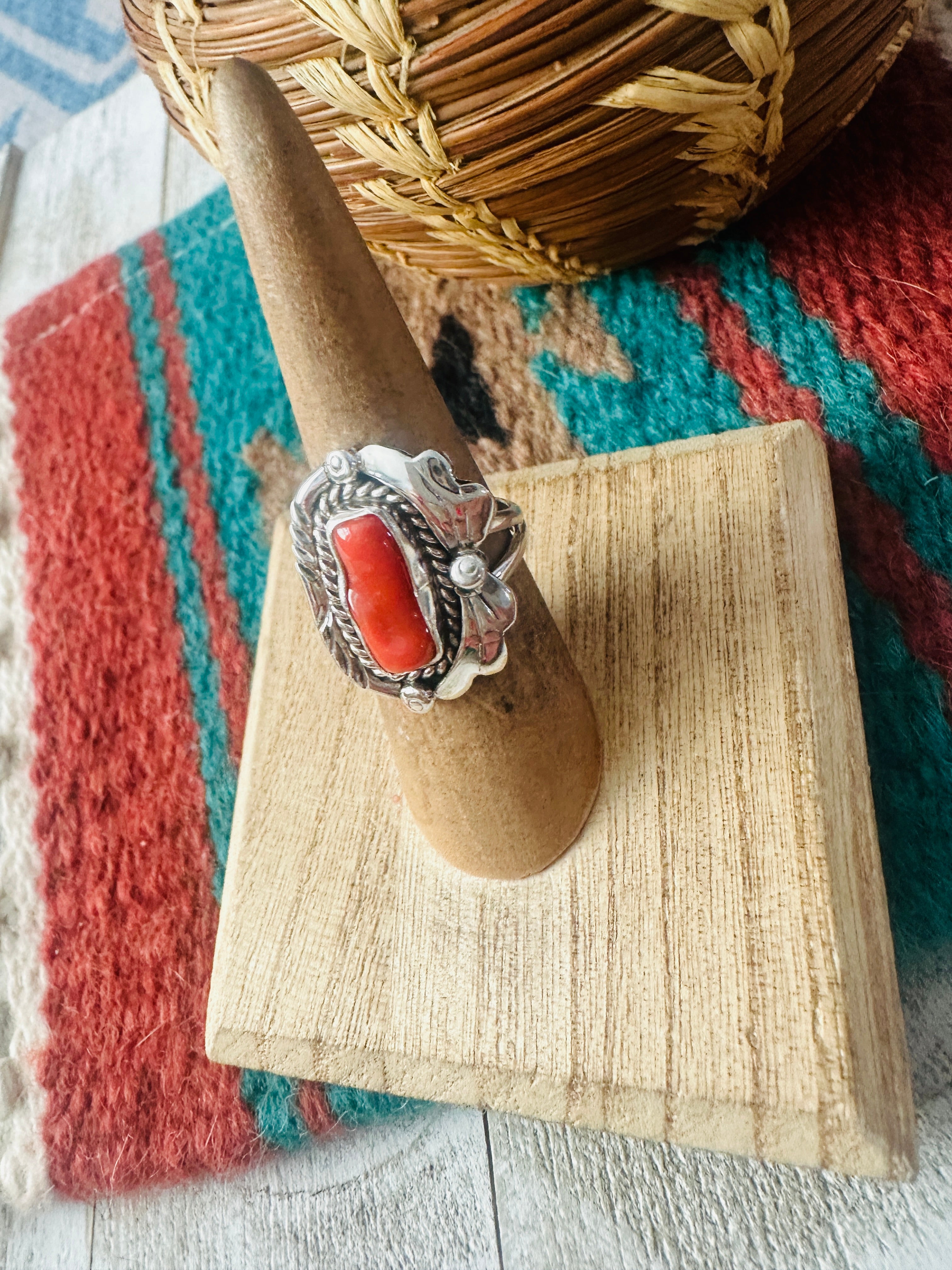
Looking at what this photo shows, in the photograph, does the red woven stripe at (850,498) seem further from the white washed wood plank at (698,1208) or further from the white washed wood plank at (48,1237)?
the white washed wood plank at (48,1237)

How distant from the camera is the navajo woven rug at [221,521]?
0.53 metres

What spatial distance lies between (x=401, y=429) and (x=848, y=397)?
272 millimetres

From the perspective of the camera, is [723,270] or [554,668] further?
[723,270]

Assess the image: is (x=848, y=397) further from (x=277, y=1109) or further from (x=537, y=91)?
(x=277, y=1109)

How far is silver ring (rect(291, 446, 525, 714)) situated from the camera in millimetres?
370

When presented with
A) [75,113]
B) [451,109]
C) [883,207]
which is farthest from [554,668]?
[75,113]

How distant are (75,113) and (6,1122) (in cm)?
92

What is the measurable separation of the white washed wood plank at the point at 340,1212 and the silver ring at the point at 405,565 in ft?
0.98

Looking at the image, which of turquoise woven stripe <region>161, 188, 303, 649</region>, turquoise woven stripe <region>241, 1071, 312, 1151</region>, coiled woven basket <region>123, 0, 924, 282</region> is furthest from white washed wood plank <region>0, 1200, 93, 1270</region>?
coiled woven basket <region>123, 0, 924, 282</region>

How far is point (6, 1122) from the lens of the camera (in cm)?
62

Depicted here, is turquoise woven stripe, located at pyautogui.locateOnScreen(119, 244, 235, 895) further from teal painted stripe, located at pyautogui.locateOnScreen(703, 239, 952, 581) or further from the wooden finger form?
teal painted stripe, located at pyautogui.locateOnScreen(703, 239, 952, 581)

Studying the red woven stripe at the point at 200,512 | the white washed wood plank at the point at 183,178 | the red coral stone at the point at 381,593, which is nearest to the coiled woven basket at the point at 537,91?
the red coral stone at the point at 381,593

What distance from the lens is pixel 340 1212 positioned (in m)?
0.56

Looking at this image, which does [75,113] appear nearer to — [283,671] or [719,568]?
[283,671]
